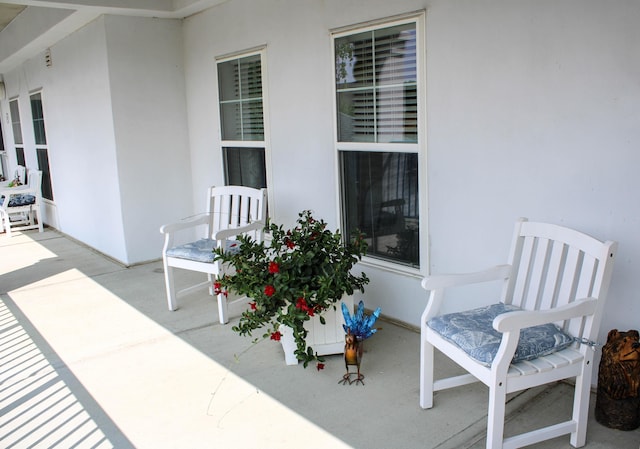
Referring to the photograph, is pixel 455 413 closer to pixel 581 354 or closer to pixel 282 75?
pixel 581 354

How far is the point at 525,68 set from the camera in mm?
2740

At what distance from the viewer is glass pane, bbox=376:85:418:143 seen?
3369mm

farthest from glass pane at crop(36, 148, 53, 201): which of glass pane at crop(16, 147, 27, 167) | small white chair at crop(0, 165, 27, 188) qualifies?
glass pane at crop(16, 147, 27, 167)

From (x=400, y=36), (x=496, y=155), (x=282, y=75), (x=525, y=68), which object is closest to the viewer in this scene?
(x=525, y=68)

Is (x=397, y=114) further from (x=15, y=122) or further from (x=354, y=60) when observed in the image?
(x=15, y=122)

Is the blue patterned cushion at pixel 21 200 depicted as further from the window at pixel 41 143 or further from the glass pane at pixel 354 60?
the glass pane at pixel 354 60

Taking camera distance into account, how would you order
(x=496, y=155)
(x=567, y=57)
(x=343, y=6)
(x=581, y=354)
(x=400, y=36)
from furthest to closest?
(x=343, y=6) < (x=400, y=36) < (x=496, y=155) < (x=567, y=57) < (x=581, y=354)

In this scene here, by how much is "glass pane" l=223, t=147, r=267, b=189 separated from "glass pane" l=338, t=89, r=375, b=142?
3.67 ft

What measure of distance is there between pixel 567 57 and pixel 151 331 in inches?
114

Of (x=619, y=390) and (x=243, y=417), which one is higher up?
(x=619, y=390)

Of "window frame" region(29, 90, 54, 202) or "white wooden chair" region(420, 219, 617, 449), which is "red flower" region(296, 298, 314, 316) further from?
"window frame" region(29, 90, 54, 202)

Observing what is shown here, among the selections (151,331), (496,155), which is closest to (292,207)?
(151,331)

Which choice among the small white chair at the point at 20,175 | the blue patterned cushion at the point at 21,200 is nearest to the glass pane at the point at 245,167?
the blue patterned cushion at the point at 21,200

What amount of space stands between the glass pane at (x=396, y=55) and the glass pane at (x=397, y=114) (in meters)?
0.06
